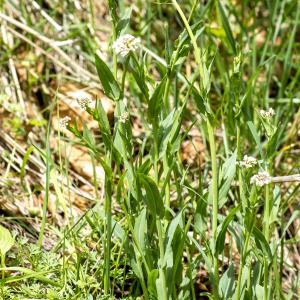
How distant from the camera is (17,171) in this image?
257 cm

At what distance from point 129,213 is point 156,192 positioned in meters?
0.15

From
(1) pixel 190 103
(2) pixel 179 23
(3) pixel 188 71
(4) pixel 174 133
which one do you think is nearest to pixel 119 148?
(4) pixel 174 133

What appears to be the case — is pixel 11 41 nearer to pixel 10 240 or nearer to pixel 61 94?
pixel 61 94

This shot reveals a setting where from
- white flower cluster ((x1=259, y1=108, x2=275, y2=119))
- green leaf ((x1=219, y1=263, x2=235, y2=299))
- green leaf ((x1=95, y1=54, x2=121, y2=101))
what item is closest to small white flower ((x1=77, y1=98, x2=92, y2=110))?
green leaf ((x1=95, y1=54, x2=121, y2=101))

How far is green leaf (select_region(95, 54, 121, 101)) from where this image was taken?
5.18ft

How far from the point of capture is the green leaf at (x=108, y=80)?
158 centimetres

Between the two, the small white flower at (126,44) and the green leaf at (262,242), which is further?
the green leaf at (262,242)

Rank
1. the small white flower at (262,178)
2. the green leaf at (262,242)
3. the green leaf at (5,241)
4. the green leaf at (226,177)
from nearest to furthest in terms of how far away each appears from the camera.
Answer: the small white flower at (262,178)
the green leaf at (262,242)
the green leaf at (226,177)
the green leaf at (5,241)

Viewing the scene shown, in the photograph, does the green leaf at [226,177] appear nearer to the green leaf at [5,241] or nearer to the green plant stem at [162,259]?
the green plant stem at [162,259]

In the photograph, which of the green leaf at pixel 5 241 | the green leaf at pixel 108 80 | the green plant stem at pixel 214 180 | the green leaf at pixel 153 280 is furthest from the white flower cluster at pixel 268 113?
the green leaf at pixel 5 241

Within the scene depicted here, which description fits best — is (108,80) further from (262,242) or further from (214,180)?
(262,242)

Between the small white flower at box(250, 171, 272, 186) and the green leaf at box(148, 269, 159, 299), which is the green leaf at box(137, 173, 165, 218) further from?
the small white flower at box(250, 171, 272, 186)

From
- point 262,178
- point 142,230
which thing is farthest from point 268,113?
point 142,230

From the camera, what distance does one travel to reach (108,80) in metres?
1.59
